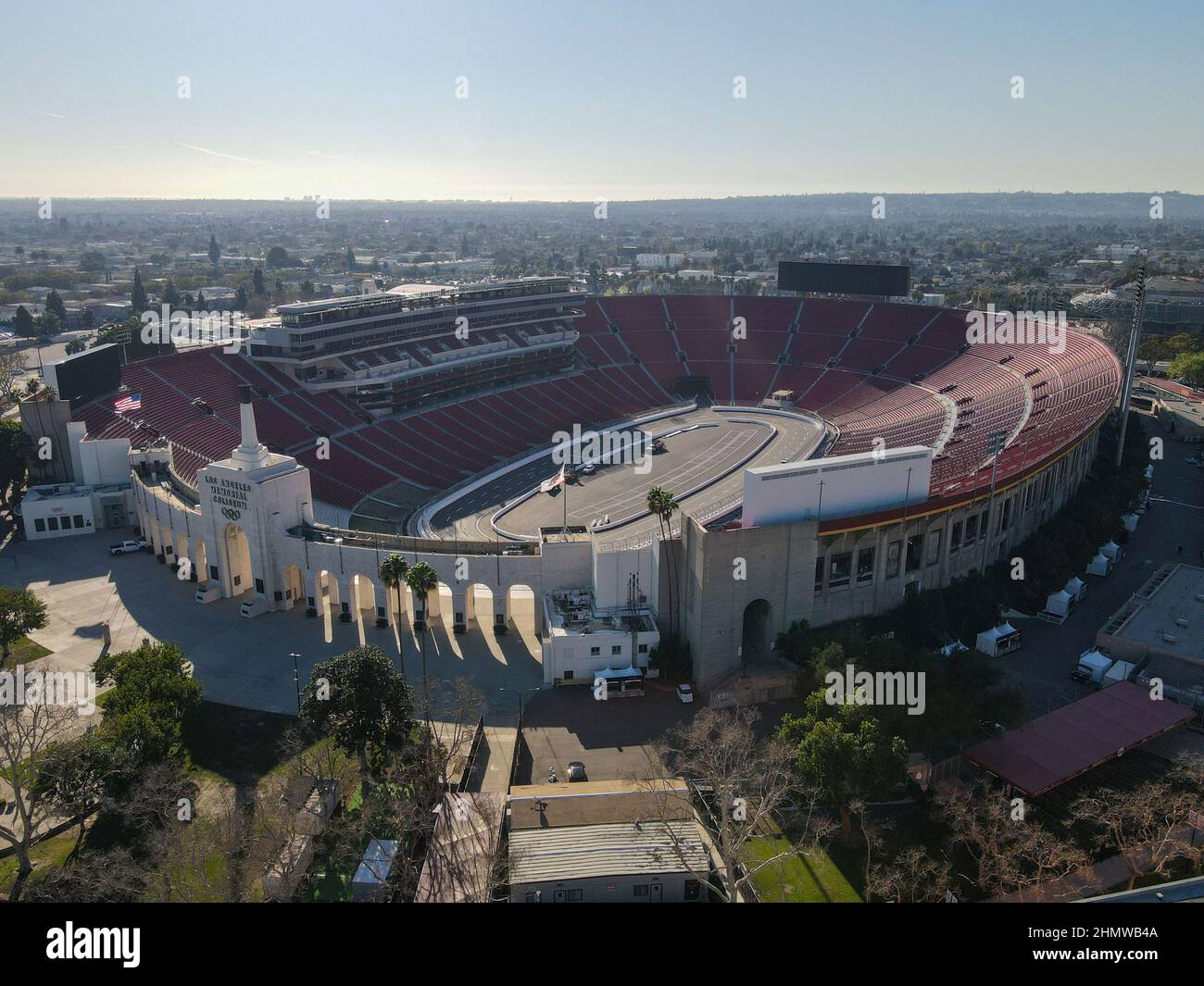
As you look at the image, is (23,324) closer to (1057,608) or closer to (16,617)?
(16,617)

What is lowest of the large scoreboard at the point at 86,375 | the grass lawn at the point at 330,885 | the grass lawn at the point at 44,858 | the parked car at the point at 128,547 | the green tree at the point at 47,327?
the grass lawn at the point at 330,885

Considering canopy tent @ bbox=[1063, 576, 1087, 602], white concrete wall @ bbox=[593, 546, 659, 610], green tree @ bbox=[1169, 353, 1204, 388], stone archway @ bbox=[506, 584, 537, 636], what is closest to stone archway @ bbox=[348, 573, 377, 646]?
stone archway @ bbox=[506, 584, 537, 636]

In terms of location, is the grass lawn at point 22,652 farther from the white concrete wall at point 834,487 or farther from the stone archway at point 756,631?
the white concrete wall at point 834,487

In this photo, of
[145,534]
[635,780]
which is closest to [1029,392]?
[635,780]

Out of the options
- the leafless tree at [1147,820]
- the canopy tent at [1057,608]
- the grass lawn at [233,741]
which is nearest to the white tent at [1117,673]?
the canopy tent at [1057,608]

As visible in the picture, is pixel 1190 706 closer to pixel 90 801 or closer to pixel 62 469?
pixel 90 801
